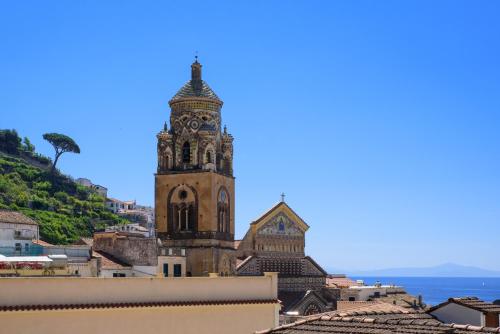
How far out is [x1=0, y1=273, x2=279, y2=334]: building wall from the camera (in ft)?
101

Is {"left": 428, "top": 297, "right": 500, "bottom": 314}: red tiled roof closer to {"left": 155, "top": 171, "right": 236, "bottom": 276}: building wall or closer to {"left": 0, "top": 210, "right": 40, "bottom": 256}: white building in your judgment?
{"left": 0, "top": 210, "right": 40, "bottom": 256}: white building

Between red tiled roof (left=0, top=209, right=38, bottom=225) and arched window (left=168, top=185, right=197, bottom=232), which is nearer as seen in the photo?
red tiled roof (left=0, top=209, right=38, bottom=225)

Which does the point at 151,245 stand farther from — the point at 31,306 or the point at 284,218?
the point at 284,218

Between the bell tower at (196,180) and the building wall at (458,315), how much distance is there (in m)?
24.0

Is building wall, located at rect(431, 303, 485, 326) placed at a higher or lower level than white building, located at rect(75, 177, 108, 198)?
lower

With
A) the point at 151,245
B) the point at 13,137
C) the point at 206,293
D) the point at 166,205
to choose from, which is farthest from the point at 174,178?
the point at 13,137

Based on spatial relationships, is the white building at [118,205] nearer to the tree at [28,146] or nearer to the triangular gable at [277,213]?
the tree at [28,146]

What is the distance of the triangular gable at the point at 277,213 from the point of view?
69062 millimetres

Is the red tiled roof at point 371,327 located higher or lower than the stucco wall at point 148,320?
higher

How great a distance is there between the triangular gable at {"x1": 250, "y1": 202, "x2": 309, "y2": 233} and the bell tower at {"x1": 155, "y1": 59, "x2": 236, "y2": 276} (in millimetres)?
16236

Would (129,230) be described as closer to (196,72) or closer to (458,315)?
(196,72)

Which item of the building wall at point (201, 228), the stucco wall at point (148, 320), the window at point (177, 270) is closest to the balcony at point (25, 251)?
the stucco wall at point (148, 320)

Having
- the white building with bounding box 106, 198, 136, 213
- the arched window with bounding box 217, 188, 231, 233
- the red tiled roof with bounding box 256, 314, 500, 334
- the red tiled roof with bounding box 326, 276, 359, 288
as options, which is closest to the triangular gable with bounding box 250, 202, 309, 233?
the red tiled roof with bounding box 326, 276, 359, 288

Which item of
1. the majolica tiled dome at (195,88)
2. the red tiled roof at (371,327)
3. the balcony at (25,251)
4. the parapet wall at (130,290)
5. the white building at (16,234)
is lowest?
the red tiled roof at (371,327)
